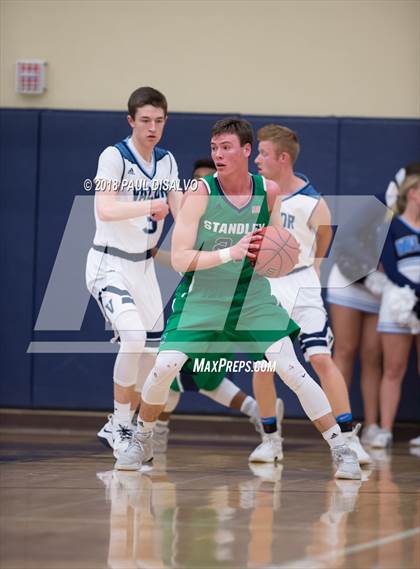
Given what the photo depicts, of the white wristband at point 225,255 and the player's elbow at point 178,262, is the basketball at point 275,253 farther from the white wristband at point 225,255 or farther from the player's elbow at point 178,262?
→ the player's elbow at point 178,262

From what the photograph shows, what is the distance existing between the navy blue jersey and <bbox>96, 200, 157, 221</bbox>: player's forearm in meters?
2.84

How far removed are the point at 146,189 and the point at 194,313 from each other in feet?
3.78

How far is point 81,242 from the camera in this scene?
9.91 m

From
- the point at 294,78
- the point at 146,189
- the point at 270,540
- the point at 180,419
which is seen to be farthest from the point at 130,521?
the point at 294,78

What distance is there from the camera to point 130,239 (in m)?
7.39

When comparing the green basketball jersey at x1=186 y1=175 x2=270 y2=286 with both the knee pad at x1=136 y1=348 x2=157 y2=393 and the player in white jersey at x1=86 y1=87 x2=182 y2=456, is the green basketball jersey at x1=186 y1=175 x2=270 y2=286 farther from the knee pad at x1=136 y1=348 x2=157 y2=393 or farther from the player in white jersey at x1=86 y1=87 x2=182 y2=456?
the knee pad at x1=136 y1=348 x2=157 y2=393

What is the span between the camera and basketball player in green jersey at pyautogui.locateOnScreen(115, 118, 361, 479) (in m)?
6.42

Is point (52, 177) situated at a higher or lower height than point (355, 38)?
lower

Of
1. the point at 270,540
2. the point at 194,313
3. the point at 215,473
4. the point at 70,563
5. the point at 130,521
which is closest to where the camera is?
the point at 70,563

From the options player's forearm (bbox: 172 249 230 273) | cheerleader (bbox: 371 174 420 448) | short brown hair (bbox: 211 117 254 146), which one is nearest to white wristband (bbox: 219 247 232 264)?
player's forearm (bbox: 172 249 230 273)

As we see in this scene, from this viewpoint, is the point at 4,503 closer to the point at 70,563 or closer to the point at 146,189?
the point at 70,563

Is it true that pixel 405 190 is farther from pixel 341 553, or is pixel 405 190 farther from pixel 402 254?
pixel 341 553

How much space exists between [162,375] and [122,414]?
0.91 m

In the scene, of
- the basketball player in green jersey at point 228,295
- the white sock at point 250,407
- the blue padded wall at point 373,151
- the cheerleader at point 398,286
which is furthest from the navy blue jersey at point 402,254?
the basketball player in green jersey at point 228,295
